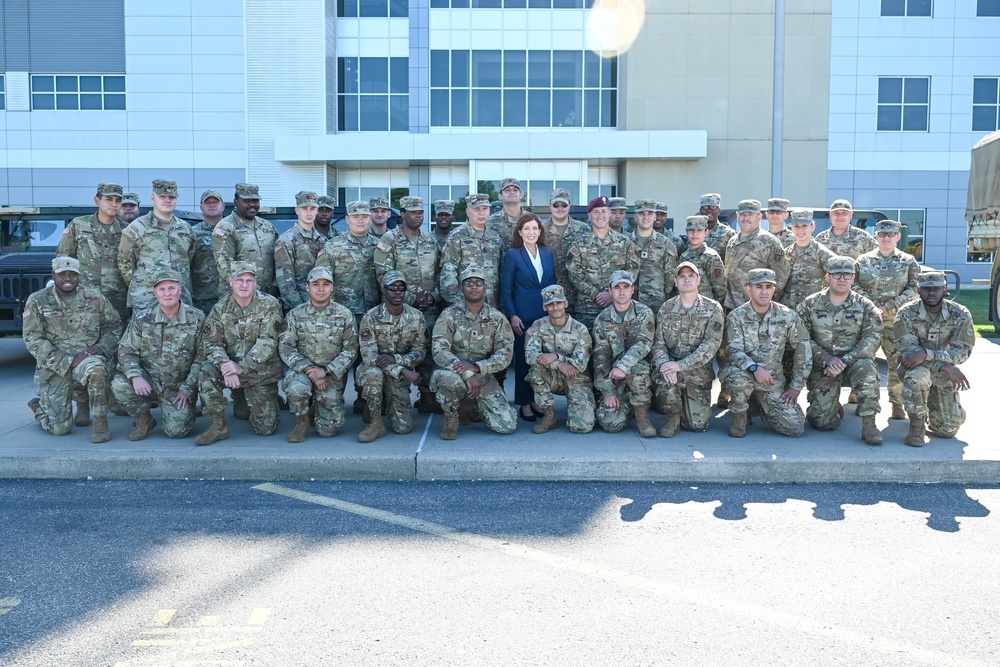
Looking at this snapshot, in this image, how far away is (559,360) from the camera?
267 inches

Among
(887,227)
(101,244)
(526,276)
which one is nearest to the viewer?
(526,276)

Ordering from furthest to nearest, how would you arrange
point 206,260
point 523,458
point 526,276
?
1. point 206,260
2. point 526,276
3. point 523,458

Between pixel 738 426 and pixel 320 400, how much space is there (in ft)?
10.9

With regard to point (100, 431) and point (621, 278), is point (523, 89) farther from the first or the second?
point (100, 431)

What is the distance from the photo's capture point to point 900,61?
26766 millimetres

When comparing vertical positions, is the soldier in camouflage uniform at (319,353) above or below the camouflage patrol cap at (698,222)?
below

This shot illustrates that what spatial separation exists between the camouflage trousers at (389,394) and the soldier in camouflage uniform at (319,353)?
0.65ft

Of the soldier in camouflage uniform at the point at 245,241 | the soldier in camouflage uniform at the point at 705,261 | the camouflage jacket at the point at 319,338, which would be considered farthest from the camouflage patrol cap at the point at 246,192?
the soldier in camouflage uniform at the point at 705,261

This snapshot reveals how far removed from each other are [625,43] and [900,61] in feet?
29.6

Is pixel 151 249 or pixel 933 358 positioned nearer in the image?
pixel 933 358

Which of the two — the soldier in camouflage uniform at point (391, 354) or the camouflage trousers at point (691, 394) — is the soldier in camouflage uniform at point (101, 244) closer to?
the soldier in camouflage uniform at point (391, 354)

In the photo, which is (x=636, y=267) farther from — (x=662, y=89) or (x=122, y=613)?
(x=662, y=89)

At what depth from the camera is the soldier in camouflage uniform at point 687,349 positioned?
22.4 feet

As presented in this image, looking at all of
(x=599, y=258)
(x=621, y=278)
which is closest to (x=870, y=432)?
(x=621, y=278)
